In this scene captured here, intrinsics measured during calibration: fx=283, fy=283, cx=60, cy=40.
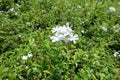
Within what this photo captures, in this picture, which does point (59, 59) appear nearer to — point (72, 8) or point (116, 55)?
point (116, 55)

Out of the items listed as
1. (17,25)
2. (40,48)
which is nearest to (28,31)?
(17,25)

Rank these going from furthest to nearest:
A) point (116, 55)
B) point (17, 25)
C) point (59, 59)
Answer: point (17, 25) < point (116, 55) < point (59, 59)

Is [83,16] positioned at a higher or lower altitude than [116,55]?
higher

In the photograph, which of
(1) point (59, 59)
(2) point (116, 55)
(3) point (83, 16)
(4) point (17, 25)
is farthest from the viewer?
(3) point (83, 16)

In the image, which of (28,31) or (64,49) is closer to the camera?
(64,49)

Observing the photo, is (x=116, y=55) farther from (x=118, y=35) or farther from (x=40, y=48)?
(x=40, y=48)

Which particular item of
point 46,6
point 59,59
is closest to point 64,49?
point 59,59
